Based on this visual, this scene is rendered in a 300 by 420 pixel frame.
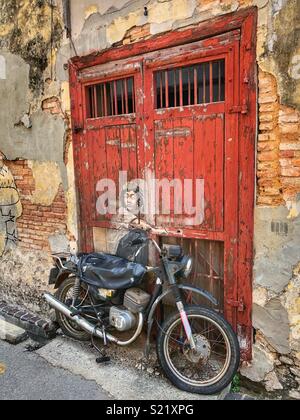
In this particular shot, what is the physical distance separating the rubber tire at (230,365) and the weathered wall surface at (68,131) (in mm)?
302

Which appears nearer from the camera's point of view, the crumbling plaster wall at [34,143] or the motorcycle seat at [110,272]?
the motorcycle seat at [110,272]

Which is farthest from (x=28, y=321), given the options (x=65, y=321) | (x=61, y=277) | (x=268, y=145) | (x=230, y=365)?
(x=268, y=145)

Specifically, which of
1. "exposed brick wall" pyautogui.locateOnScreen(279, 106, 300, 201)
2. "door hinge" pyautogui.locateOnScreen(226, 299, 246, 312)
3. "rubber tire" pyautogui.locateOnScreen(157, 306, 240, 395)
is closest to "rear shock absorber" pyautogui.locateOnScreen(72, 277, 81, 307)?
"rubber tire" pyautogui.locateOnScreen(157, 306, 240, 395)

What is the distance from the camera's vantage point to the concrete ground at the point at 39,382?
3043 mm

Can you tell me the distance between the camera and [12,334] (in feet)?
13.4

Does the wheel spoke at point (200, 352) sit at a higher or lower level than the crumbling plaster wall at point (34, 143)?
lower

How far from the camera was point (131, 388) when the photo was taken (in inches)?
122

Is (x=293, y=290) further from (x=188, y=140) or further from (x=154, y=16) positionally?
(x=154, y=16)

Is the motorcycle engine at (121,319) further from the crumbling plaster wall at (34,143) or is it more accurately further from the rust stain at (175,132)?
the rust stain at (175,132)

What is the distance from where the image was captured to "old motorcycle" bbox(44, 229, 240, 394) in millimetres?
3004

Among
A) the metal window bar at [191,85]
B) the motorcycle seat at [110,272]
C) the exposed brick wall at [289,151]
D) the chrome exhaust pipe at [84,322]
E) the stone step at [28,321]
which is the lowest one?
the stone step at [28,321]

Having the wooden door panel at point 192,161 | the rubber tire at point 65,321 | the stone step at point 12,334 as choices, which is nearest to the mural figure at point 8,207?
the stone step at point 12,334

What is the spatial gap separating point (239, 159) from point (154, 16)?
A: 1638 mm
